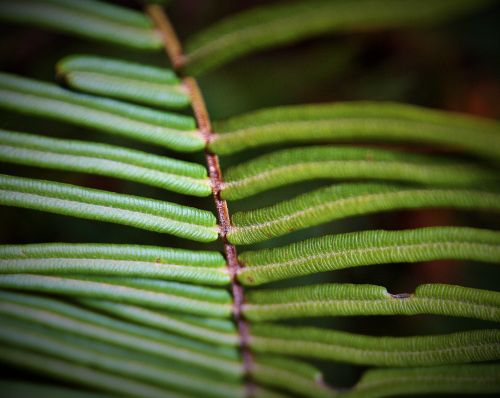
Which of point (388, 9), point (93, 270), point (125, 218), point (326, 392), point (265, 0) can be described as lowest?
point (326, 392)

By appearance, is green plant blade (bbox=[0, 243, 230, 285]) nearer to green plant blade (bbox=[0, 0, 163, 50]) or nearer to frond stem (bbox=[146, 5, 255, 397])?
frond stem (bbox=[146, 5, 255, 397])

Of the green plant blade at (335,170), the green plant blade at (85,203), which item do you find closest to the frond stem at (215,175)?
the green plant blade at (335,170)

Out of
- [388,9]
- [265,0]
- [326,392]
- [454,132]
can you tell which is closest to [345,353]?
[326,392]

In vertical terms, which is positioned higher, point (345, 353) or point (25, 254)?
point (25, 254)

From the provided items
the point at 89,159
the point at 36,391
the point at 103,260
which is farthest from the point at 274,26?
the point at 36,391

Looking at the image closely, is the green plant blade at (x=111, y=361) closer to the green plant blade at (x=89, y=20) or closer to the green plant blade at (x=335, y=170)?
the green plant blade at (x=335, y=170)

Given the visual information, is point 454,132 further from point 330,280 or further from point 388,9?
point 330,280
